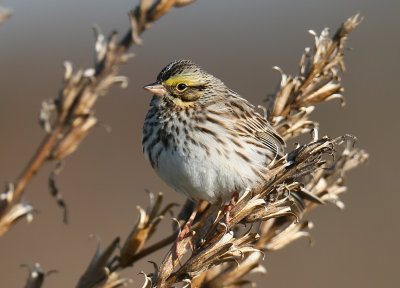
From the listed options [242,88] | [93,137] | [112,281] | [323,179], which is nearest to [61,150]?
[112,281]

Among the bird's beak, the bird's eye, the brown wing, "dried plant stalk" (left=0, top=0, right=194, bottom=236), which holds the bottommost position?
the brown wing

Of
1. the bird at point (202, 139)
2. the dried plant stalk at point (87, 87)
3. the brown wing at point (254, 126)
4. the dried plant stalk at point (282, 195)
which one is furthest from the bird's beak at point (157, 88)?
the dried plant stalk at point (87, 87)

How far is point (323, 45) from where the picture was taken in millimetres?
2441

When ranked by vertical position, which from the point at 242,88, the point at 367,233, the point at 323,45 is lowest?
the point at 367,233

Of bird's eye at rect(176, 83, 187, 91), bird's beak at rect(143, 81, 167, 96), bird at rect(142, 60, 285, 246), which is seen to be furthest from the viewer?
bird's eye at rect(176, 83, 187, 91)

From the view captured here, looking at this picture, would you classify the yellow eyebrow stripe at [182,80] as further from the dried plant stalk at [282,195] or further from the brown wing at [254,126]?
the dried plant stalk at [282,195]

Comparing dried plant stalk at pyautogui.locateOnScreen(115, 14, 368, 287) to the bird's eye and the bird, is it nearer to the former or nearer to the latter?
the bird

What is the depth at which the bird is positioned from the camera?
10.0ft

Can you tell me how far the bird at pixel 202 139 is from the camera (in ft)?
10.0

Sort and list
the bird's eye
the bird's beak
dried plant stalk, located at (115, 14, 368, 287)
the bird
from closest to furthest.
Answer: dried plant stalk, located at (115, 14, 368, 287) → the bird → the bird's beak → the bird's eye

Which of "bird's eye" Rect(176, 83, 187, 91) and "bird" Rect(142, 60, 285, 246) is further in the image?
"bird's eye" Rect(176, 83, 187, 91)

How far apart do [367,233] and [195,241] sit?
6.43 meters

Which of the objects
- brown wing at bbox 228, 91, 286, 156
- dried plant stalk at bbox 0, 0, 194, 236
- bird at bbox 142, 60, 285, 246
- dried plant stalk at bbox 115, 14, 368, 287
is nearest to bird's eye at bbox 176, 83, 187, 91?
bird at bbox 142, 60, 285, 246

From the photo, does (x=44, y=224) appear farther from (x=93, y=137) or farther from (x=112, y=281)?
(x=112, y=281)
